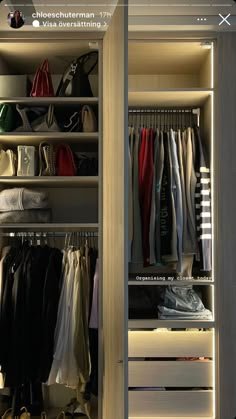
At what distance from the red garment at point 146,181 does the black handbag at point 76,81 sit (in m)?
0.33

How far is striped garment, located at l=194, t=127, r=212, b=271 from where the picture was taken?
6.03 feet

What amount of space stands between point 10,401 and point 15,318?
0.39 meters

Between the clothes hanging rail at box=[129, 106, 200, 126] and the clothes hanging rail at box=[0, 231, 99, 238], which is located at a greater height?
the clothes hanging rail at box=[129, 106, 200, 126]

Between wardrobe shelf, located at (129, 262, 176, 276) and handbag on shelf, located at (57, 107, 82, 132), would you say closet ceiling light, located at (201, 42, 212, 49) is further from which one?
wardrobe shelf, located at (129, 262, 176, 276)

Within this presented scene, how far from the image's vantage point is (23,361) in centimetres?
189

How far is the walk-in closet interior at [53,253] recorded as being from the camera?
191 centimetres

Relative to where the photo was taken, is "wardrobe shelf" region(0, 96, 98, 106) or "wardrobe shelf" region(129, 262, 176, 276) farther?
"wardrobe shelf" region(0, 96, 98, 106)

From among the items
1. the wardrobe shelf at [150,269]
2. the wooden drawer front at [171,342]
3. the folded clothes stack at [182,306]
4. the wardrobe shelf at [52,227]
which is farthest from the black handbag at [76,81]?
the wooden drawer front at [171,342]

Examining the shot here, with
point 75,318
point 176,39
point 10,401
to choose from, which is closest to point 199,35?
point 176,39

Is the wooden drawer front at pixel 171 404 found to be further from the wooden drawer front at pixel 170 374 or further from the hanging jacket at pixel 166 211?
the hanging jacket at pixel 166 211

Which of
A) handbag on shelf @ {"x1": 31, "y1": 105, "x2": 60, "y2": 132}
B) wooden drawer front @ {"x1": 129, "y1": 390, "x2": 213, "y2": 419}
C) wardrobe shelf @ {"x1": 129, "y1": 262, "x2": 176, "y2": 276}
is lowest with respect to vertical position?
wooden drawer front @ {"x1": 129, "y1": 390, "x2": 213, "y2": 419}

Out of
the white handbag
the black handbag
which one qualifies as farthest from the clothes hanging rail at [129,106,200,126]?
the white handbag

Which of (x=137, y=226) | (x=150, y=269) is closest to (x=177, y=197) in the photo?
(x=137, y=226)

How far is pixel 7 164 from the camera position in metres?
2.03
